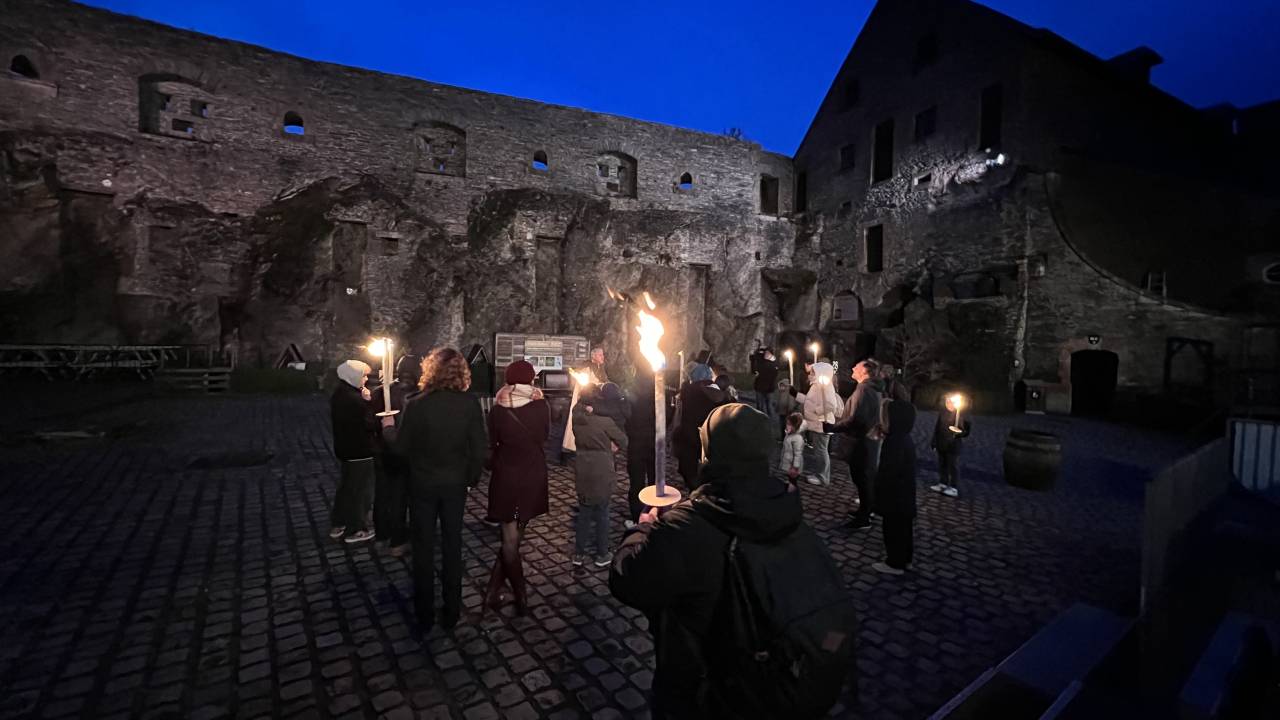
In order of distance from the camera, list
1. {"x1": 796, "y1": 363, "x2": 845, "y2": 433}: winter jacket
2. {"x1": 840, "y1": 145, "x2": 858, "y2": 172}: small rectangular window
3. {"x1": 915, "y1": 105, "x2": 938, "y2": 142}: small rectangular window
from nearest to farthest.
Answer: {"x1": 796, "y1": 363, "x2": 845, "y2": 433}: winter jacket, {"x1": 915, "y1": 105, "x2": 938, "y2": 142}: small rectangular window, {"x1": 840, "y1": 145, "x2": 858, "y2": 172}: small rectangular window

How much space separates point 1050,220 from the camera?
1628 centimetres

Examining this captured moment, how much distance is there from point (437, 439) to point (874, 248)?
881 inches

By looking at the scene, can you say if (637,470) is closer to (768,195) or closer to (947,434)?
(947,434)

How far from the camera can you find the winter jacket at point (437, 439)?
3629 millimetres

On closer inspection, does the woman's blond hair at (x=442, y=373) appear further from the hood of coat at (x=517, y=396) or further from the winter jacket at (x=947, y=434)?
the winter jacket at (x=947, y=434)

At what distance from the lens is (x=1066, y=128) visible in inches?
683

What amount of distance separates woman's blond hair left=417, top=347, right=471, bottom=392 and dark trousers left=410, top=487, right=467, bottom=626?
2.36 ft

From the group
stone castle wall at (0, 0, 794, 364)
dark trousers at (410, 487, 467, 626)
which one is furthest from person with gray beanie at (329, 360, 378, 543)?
stone castle wall at (0, 0, 794, 364)

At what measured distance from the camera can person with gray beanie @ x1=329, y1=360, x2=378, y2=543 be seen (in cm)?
489

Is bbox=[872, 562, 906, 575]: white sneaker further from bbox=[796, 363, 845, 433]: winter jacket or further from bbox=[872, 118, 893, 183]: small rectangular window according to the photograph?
bbox=[872, 118, 893, 183]: small rectangular window

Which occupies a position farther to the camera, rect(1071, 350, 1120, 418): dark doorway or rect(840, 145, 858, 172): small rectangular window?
rect(840, 145, 858, 172): small rectangular window

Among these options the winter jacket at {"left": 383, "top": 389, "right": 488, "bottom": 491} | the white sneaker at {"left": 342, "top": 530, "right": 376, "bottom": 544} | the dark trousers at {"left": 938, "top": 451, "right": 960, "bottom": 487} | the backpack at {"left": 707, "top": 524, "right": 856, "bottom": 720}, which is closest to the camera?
the backpack at {"left": 707, "top": 524, "right": 856, "bottom": 720}

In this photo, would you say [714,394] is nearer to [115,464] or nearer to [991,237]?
[115,464]

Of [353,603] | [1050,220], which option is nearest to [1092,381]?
[1050,220]
